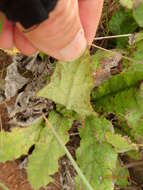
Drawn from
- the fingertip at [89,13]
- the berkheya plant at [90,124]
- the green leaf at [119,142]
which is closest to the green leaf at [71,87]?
the berkheya plant at [90,124]

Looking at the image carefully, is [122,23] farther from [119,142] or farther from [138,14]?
[119,142]

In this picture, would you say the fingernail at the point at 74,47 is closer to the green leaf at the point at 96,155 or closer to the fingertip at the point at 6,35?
the fingertip at the point at 6,35

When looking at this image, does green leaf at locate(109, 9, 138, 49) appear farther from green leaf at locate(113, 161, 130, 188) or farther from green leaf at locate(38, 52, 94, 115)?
green leaf at locate(113, 161, 130, 188)

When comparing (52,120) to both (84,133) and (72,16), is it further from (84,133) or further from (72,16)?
(72,16)

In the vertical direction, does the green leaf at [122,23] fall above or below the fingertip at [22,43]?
below

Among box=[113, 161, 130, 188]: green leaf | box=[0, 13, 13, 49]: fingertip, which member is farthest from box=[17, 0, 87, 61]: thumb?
box=[113, 161, 130, 188]: green leaf

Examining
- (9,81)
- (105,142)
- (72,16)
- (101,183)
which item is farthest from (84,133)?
(72,16)
